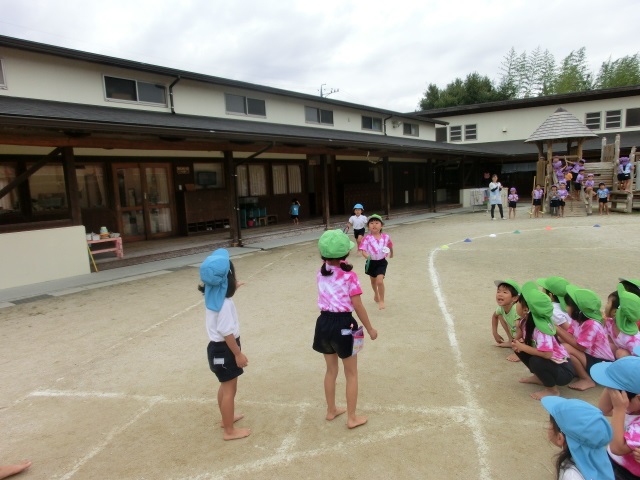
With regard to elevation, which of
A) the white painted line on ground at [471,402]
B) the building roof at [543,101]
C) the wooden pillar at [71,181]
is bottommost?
the white painted line on ground at [471,402]

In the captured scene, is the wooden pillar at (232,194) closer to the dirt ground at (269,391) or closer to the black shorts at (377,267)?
the dirt ground at (269,391)

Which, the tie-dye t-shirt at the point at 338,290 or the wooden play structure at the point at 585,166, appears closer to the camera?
the tie-dye t-shirt at the point at 338,290

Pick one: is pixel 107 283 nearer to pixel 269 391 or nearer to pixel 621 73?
pixel 269 391

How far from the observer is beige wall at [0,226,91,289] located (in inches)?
314

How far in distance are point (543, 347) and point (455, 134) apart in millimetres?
28062

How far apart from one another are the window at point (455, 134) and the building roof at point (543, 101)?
95cm

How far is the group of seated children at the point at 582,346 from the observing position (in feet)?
6.72

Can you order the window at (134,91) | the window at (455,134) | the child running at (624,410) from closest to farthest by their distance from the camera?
the child running at (624,410)
the window at (134,91)
the window at (455,134)

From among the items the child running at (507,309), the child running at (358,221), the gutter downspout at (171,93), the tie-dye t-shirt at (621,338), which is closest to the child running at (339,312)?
the child running at (507,309)

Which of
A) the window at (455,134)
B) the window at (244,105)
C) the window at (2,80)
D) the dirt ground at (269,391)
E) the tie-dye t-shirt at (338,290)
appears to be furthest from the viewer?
the window at (455,134)

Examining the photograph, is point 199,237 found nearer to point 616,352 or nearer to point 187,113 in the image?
point 187,113

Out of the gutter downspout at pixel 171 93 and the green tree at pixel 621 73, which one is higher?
the green tree at pixel 621 73

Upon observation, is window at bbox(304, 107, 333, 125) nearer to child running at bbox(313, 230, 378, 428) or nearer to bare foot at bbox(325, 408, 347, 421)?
child running at bbox(313, 230, 378, 428)

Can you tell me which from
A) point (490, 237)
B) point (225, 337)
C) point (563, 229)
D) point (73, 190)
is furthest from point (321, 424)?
point (563, 229)
